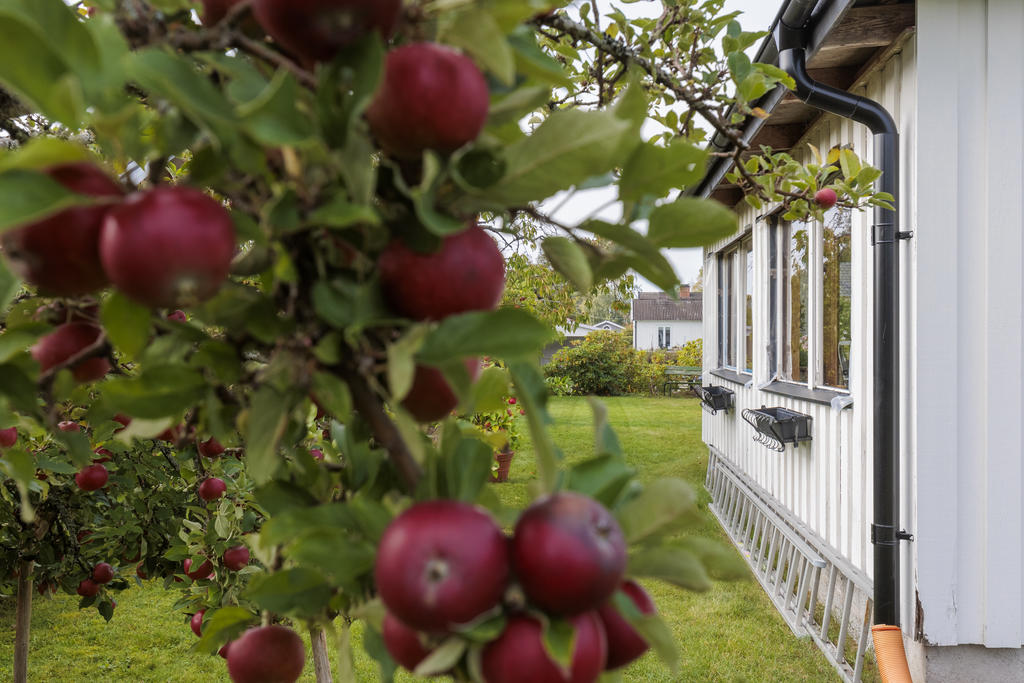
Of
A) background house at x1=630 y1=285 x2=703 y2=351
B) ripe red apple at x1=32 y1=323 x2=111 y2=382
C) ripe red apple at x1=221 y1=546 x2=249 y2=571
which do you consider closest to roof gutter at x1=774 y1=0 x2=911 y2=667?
ripe red apple at x1=221 y1=546 x2=249 y2=571

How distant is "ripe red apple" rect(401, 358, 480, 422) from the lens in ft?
1.99

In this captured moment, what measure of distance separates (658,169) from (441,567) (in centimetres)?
39

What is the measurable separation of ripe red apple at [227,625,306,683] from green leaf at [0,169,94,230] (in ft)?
2.07

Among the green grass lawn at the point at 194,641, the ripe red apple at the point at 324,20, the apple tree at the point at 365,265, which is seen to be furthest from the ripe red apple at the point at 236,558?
the green grass lawn at the point at 194,641

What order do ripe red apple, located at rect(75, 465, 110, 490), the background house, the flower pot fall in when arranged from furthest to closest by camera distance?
the background house, the flower pot, ripe red apple, located at rect(75, 465, 110, 490)

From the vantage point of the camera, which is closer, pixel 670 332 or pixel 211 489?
pixel 211 489

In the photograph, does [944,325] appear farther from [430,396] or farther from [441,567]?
[441,567]

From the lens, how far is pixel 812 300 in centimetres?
532

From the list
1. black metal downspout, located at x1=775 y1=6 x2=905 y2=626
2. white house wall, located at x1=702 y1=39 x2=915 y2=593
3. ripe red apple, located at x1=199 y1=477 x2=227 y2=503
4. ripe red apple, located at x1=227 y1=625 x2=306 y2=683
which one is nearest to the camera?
ripe red apple, located at x1=227 y1=625 x2=306 y2=683

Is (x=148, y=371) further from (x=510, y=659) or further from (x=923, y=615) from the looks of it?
(x=923, y=615)

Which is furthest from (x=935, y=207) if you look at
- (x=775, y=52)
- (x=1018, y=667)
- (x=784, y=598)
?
(x=784, y=598)

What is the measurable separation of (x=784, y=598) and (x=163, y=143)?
230 inches

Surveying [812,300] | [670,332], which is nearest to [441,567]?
[812,300]

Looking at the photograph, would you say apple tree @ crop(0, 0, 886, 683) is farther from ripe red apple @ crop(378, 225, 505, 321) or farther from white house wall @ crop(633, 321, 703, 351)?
white house wall @ crop(633, 321, 703, 351)
